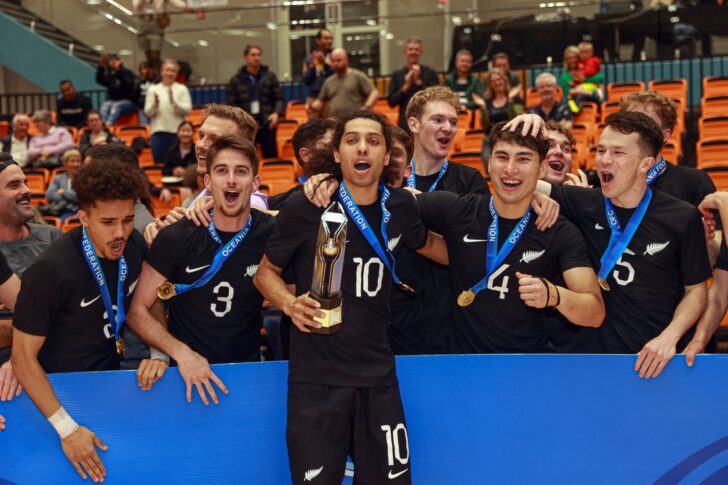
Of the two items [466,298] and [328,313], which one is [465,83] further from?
[328,313]

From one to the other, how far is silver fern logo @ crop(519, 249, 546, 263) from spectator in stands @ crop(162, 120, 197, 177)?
8.47 m

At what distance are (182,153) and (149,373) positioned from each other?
8.68 metres

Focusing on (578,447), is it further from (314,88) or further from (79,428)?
(314,88)

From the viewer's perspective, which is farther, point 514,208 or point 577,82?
point 577,82

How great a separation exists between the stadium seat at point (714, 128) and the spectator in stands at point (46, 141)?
9090 millimetres

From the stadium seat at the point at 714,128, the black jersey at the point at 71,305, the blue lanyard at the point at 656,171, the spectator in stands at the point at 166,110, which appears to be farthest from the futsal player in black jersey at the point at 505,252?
the spectator in stands at the point at 166,110

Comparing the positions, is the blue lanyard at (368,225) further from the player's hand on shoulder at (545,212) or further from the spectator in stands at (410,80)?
the spectator in stands at (410,80)

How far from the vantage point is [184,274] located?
439cm

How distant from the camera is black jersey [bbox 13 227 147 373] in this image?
3.93 metres

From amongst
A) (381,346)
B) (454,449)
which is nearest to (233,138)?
(381,346)

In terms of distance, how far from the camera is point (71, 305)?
414 cm

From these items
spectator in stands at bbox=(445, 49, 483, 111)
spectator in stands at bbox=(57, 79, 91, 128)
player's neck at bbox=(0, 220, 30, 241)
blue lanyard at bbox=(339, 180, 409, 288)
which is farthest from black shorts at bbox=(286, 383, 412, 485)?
spectator in stands at bbox=(57, 79, 91, 128)

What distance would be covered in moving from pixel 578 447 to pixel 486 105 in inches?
342

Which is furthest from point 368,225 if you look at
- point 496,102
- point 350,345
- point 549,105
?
point 496,102
